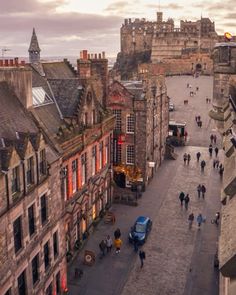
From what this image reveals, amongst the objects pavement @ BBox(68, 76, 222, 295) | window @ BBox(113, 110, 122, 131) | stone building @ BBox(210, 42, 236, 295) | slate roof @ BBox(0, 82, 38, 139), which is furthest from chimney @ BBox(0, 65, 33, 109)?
window @ BBox(113, 110, 122, 131)

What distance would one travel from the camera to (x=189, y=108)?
79.8 metres

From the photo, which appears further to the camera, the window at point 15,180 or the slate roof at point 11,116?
the slate roof at point 11,116

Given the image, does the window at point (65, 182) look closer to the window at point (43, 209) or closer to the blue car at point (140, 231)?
the window at point (43, 209)

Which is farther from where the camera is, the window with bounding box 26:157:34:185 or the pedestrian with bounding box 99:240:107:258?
the pedestrian with bounding box 99:240:107:258

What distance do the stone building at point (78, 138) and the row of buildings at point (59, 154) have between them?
0.25ft

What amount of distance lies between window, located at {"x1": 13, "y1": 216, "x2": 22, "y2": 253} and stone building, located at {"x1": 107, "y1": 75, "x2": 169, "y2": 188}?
2462cm

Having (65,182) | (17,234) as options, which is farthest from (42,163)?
(65,182)

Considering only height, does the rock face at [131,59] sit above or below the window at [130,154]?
above

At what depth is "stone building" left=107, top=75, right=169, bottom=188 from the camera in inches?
1612

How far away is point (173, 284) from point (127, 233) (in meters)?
7.78

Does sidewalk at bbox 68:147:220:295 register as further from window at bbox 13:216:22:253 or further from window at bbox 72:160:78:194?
window at bbox 13:216:22:253

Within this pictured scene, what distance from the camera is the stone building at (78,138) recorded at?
89.6 ft

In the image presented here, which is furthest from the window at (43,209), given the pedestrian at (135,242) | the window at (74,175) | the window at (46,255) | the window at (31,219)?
the pedestrian at (135,242)

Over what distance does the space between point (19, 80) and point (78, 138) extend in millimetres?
7819
